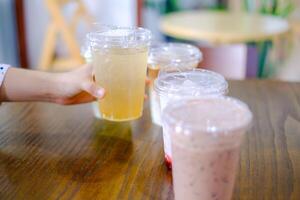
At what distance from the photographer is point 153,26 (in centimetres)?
332

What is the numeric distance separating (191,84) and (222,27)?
6.53 feet

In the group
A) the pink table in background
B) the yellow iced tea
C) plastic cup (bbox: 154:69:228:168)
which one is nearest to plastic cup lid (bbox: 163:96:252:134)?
plastic cup (bbox: 154:69:228:168)

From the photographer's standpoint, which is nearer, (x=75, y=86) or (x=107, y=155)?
(x=107, y=155)

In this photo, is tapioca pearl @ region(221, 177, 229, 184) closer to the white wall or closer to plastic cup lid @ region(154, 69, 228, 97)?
plastic cup lid @ region(154, 69, 228, 97)

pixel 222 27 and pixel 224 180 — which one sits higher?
pixel 224 180

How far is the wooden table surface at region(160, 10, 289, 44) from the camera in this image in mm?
2525

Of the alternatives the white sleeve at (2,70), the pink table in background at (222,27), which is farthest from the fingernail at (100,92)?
the pink table in background at (222,27)

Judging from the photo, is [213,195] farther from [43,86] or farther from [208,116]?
[43,86]

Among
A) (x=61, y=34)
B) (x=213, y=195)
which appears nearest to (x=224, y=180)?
(x=213, y=195)

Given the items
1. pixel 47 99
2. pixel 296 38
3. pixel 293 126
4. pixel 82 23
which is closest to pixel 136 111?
pixel 47 99

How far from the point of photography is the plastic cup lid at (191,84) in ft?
2.54

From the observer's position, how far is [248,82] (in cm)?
134

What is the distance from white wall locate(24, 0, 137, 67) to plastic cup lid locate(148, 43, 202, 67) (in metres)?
2.07

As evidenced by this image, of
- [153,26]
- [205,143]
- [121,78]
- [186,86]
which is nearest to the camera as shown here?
[205,143]
